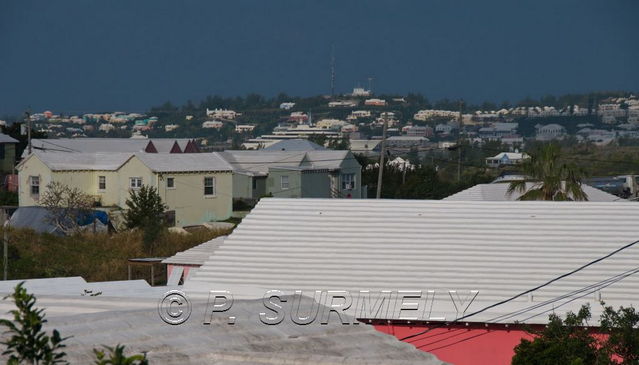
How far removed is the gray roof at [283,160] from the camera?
6156 cm

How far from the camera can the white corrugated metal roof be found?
18.1 meters

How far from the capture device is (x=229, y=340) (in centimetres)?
1174

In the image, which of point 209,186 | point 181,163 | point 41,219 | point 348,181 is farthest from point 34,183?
point 348,181

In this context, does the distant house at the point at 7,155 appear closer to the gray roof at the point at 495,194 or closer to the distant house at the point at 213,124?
the gray roof at the point at 495,194

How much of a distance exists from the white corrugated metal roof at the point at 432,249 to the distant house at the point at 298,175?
38.0 metres

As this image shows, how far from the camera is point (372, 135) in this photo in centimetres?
16800

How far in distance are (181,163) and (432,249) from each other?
33754 millimetres

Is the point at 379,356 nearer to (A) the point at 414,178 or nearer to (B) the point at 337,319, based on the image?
(B) the point at 337,319

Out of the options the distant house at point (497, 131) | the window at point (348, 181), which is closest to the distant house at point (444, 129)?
the distant house at point (497, 131)

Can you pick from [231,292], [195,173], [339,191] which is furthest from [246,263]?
[339,191]

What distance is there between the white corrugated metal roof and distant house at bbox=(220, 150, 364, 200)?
1496 inches

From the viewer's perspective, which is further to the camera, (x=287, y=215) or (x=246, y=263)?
(x=287, y=215)

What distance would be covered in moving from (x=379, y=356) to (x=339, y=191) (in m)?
49.7

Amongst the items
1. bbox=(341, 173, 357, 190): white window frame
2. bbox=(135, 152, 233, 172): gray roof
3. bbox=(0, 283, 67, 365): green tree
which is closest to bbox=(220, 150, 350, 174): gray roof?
bbox=(341, 173, 357, 190): white window frame
